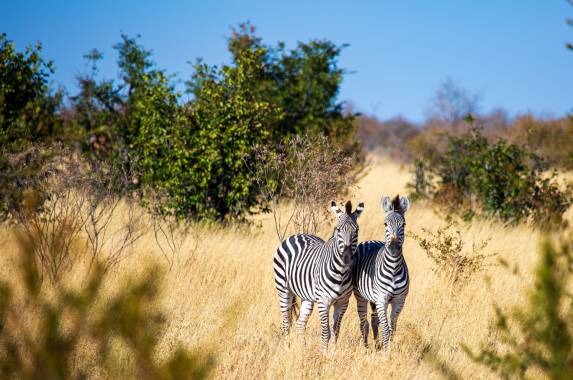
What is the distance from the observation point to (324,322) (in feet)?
21.4

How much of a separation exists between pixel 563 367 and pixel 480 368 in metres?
3.15

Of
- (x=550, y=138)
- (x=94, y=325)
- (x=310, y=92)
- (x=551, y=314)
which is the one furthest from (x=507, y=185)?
(x=550, y=138)

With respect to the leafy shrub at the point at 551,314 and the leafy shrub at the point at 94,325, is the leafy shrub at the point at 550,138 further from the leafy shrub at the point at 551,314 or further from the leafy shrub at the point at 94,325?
the leafy shrub at the point at 94,325

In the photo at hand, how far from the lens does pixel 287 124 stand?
55.9 feet

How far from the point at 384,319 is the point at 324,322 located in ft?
1.79

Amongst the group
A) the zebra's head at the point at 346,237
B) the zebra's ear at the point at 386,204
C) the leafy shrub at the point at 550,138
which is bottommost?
the zebra's head at the point at 346,237

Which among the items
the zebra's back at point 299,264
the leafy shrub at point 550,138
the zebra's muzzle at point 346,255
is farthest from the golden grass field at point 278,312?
the leafy shrub at point 550,138

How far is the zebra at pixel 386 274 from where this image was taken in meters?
6.29

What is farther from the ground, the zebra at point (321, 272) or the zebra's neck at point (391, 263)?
the zebra's neck at point (391, 263)

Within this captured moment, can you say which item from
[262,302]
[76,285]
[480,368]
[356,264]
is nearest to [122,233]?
[76,285]

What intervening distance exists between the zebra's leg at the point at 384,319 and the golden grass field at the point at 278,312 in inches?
4.7

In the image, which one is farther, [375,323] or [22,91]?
[22,91]

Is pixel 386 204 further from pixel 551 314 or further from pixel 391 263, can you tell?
pixel 551 314

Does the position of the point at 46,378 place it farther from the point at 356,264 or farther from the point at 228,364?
the point at 356,264
